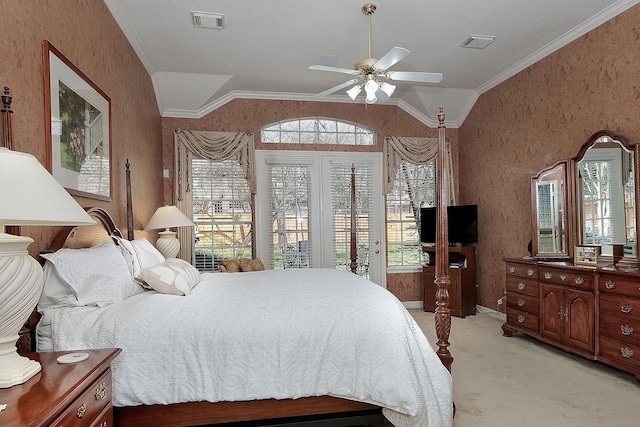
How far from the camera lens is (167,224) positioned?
3.96 metres

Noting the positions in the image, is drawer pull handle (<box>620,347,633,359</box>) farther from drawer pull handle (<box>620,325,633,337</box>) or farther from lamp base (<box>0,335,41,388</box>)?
lamp base (<box>0,335,41,388</box>)

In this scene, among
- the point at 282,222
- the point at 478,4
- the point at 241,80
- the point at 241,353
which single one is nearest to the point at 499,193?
the point at 478,4

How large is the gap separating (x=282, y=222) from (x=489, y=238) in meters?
2.77

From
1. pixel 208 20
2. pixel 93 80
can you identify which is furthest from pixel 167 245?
pixel 208 20

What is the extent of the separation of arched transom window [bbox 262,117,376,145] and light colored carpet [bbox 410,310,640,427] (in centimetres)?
308

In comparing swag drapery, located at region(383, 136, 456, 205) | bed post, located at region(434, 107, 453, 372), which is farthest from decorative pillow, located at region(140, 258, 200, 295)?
swag drapery, located at region(383, 136, 456, 205)

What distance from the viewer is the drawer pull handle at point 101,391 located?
148 cm

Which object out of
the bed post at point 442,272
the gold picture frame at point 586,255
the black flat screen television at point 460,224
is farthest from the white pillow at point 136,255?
the black flat screen television at point 460,224

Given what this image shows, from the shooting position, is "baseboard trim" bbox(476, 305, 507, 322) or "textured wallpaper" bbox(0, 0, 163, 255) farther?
"baseboard trim" bbox(476, 305, 507, 322)

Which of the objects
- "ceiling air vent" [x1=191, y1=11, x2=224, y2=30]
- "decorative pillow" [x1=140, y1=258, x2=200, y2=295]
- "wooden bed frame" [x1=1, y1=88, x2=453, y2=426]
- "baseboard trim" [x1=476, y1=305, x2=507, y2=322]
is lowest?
"baseboard trim" [x1=476, y1=305, x2=507, y2=322]

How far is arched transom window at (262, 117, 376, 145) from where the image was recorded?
5578 millimetres

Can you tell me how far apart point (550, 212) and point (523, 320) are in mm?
1134

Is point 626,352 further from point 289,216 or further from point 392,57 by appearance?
point 289,216

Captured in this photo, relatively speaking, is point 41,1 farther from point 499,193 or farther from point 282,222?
point 499,193
